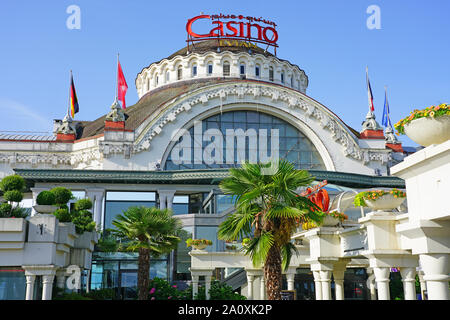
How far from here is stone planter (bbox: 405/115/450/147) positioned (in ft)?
30.5

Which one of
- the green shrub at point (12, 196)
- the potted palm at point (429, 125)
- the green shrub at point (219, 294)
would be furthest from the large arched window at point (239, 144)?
the potted palm at point (429, 125)

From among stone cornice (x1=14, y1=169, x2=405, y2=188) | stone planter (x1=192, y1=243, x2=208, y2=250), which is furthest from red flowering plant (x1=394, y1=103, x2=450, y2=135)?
stone cornice (x1=14, y1=169, x2=405, y2=188)

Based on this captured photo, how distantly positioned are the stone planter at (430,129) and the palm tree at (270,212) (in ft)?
23.1

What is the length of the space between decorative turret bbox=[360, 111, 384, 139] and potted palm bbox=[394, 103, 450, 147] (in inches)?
1844

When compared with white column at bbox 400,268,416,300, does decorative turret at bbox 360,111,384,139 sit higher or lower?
higher

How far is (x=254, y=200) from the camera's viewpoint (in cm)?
1842

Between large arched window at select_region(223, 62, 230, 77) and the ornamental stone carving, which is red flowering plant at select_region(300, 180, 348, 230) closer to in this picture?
the ornamental stone carving

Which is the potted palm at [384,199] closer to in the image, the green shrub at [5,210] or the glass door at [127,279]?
the green shrub at [5,210]

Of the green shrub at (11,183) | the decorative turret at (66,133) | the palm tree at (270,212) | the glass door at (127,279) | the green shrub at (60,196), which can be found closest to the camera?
the palm tree at (270,212)

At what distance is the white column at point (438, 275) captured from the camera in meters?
9.87
